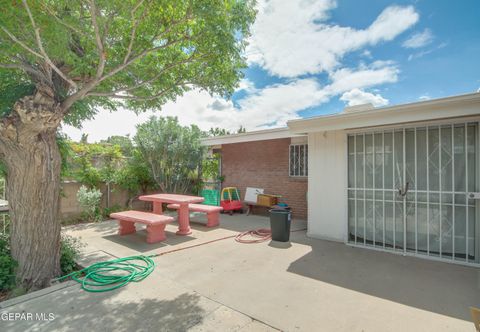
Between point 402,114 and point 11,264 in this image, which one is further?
point 402,114

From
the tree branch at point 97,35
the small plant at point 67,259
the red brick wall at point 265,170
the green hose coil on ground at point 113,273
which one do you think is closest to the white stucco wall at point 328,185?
the red brick wall at point 265,170

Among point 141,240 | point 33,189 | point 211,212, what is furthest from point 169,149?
point 33,189

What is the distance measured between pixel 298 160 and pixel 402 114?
4669 millimetres

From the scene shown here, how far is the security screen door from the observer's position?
451 cm

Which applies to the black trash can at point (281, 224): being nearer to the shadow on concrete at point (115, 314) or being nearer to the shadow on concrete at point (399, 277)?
the shadow on concrete at point (399, 277)

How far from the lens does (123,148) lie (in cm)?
996

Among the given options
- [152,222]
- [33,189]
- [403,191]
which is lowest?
[152,222]

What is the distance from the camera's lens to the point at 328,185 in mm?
6012

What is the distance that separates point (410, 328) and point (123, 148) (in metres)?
10.2

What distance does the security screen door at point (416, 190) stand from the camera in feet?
14.8

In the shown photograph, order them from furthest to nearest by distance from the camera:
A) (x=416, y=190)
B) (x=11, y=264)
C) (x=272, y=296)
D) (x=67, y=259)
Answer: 1. (x=416, y=190)
2. (x=67, y=259)
3. (x=11, y=264)
4. (x=272, y=296)

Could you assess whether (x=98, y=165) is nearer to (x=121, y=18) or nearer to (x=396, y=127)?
(x=121, y=18)

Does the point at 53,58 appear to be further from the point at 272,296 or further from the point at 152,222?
the point at 272,296

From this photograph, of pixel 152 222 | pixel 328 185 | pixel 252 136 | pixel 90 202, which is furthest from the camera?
pixel 252 136
